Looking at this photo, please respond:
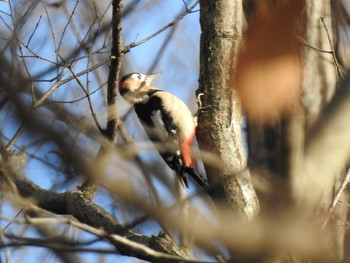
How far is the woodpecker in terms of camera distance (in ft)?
15.6

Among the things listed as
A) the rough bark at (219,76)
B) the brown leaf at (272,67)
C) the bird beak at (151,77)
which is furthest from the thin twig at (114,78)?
the brown leaf at (272,67)

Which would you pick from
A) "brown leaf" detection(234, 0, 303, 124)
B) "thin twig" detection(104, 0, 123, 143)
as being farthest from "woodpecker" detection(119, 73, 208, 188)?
"brown leaf" detection(234, 0, 303, 124)

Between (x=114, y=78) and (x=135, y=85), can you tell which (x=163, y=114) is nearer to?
(x=135, y=85)

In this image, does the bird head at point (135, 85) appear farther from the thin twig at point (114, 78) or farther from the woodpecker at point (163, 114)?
the thin twig at point (114, 78)

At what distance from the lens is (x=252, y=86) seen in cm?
168

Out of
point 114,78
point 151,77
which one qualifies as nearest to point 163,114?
point 151,77

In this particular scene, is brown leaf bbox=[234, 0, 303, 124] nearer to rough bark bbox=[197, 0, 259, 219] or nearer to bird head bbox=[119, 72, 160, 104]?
rough bark bbox=[197, 0, 259, 219]

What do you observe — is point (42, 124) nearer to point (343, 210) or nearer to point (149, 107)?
point (343, 210)

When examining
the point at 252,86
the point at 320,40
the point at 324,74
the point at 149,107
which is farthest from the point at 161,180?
the point at 149,107

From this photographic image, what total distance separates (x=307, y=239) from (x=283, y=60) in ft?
2.34

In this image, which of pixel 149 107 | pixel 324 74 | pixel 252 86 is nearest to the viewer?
pixel 252 86

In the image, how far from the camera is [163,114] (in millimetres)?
5352

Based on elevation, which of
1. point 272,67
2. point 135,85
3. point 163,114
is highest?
point 135,85

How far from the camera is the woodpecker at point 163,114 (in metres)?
4.75
